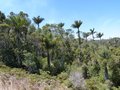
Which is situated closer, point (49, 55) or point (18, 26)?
point (18, 26)

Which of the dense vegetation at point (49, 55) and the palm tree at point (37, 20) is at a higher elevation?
the palm tree at point (37, 20)

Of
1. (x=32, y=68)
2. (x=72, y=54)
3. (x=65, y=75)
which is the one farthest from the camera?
(x=72, y=54)

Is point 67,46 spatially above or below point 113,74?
above

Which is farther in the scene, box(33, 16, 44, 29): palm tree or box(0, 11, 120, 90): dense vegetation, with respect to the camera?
box(33, 16, 44, 29): palm tree

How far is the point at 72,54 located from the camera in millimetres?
47656

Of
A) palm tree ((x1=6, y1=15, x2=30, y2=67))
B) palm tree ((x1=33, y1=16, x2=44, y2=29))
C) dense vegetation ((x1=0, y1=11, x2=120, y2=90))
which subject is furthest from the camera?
palm tree ((x1=33, y1=16, x2=44, y2=29))

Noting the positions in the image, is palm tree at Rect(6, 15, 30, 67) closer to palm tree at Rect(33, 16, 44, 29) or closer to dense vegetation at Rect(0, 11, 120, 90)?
dense vegetation at Rect(0, 11, 120, 90)

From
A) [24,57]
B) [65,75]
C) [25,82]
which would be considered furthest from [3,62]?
[25,82]

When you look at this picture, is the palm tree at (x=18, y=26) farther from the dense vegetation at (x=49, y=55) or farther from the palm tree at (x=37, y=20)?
the palm tree at (x=37, y=20)

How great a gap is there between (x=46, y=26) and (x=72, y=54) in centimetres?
709

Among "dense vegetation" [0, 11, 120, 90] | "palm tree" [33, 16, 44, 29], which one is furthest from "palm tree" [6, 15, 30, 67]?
"palm tree" [33, 16, 44, 29]

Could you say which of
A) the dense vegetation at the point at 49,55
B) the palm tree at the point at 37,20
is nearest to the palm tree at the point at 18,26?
the dense vegetation at the point at 49,55

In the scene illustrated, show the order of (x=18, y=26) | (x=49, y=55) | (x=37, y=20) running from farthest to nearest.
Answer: (x=37, y=20) < (x=49, y=55) < (x=18, y=26)

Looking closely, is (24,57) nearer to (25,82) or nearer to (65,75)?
(65,75)
